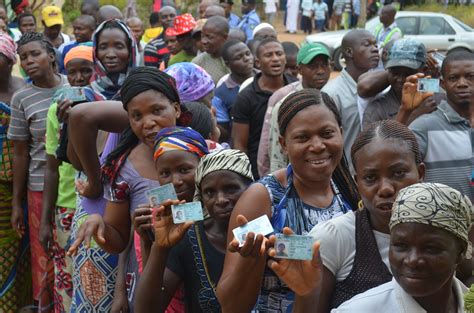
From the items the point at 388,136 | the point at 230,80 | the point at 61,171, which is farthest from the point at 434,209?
the point at 230,80

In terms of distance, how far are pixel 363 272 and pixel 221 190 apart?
76 cm

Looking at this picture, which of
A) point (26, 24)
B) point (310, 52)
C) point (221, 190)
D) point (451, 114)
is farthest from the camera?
point (26, 24)

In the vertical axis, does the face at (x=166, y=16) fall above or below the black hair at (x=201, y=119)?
below

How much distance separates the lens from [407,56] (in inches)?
219

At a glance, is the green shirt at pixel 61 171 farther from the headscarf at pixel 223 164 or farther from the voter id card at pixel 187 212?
the voter id card at pixel 187 212

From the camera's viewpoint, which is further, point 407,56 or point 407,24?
point 407,24

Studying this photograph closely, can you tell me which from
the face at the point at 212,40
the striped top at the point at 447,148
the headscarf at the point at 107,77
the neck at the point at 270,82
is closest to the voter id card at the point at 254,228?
the striped top at the point at 447,148

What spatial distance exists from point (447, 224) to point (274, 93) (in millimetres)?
4062

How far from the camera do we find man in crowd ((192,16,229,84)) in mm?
8727

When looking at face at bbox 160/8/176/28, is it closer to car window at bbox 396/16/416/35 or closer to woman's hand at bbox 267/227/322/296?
woman's hand at bbox 267/227/322/296

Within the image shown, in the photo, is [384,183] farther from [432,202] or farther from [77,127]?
[77,127]

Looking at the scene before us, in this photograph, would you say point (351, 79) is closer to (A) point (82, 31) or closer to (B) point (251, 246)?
(B) point (251, 246)

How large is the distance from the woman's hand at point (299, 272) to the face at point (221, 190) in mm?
605

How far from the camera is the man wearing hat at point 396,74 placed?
5570 millimetres
